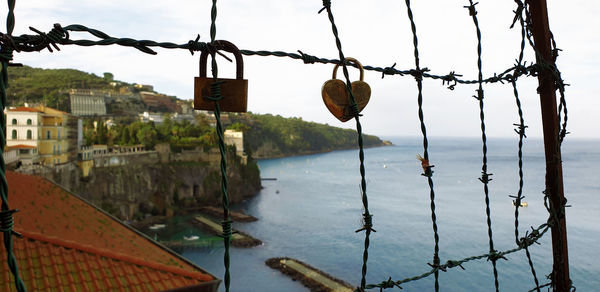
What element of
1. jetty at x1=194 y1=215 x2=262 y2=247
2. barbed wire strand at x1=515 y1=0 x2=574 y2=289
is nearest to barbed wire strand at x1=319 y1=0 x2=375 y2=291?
barbed wire strand at x1=515 y1=0 x2=574 y2=289

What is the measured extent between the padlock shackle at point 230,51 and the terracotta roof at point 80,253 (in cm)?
480

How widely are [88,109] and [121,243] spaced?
180 ft

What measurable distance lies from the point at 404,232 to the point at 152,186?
2518 cm

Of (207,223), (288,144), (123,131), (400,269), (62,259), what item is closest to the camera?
(62,259)

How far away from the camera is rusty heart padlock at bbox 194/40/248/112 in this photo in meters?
0.97

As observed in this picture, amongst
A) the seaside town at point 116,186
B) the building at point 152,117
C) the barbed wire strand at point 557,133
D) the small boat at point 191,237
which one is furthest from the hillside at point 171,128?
the barbed wire strand at point 557,133

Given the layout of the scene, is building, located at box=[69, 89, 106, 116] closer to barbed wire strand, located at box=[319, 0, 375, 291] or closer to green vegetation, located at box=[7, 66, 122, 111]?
green vegetation, located at box=[7, 66, 122, 111]

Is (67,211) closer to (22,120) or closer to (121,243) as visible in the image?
(121,243)

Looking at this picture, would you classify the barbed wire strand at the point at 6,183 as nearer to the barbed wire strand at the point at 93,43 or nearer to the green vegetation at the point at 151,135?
the barbed wire strand at the point at 93,43

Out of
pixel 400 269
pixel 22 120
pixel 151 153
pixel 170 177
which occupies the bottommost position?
pixel 400 269

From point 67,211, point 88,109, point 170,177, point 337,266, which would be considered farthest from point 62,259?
point 88,109

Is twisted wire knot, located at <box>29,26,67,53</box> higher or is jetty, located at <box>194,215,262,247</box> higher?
twisted wire knot, located at <box>29,26,67,53</box>

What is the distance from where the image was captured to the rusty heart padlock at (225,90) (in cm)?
97

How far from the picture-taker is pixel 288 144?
9081cm
